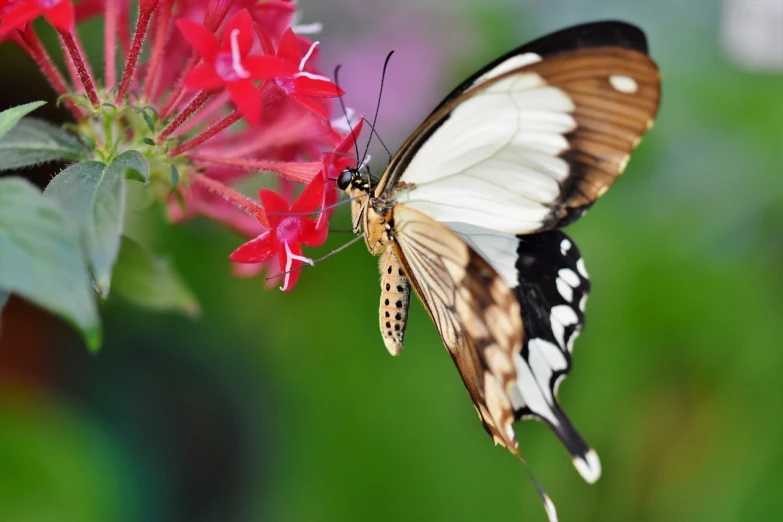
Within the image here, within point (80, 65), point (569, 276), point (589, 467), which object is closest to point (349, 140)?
point (80, 65)

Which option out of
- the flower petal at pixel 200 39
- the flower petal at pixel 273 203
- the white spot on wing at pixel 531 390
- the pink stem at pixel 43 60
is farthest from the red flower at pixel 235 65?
the white spot on wing at pixel 531 390

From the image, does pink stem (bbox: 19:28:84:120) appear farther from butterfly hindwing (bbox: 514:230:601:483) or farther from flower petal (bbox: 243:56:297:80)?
butterfly hindwing (bbox: 514:230:601:483)

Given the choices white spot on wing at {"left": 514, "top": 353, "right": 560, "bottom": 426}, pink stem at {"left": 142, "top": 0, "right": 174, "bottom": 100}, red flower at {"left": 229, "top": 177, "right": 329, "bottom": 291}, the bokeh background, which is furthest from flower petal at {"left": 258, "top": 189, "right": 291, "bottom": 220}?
the bokeh background

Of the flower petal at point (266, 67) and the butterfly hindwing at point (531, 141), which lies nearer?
the flower petal at point (266, 67)

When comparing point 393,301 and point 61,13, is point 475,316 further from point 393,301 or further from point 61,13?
point 61,13

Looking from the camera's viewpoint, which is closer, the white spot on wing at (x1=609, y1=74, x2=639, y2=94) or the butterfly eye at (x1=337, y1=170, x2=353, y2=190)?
the white spot on wing at (x1=609, y1=74, x2=639, y2=94)

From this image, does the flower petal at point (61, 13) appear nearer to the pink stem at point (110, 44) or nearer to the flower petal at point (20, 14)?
the flower petal at point (20, 14)
